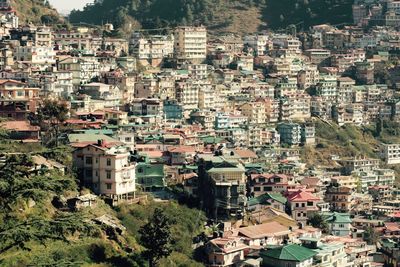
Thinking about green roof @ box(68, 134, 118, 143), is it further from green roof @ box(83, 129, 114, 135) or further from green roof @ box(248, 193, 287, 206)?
green roof @ box(248, 193, 287, 206)

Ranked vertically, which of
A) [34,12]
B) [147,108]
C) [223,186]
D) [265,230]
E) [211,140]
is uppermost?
[34,12]

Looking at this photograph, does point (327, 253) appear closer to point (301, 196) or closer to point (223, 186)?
point (223, 186)

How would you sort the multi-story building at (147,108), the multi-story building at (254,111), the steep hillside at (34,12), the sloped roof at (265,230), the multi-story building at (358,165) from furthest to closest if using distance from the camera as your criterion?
the steep hillside at (34,12) → the multi-story building at (254,111) → the multi-story building at (358,165) → the multi-story building at (147,108) → the sloped roof at (265,230)

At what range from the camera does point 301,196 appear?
31.0 m

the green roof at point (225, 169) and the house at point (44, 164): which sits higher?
the house at point (44, 164)

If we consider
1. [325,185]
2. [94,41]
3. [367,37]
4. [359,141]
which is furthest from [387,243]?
[367,37]

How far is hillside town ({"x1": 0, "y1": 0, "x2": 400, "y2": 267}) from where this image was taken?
26.5 metres

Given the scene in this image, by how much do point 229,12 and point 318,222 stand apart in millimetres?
44037

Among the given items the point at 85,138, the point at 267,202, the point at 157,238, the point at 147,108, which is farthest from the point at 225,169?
the point at 147,108

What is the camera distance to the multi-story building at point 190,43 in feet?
180

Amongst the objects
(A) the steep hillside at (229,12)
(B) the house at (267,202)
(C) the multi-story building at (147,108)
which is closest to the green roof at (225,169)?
(B) the house at (267,202)

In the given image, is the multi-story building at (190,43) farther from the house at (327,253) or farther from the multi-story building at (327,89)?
the house at (327,253)

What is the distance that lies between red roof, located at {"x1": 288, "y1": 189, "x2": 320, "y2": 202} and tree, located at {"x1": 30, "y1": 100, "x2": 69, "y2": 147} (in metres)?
8.02

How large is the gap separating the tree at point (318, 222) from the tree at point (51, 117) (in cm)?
887
